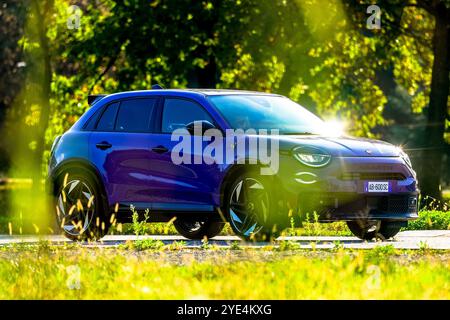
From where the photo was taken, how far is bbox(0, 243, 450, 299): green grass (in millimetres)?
7953

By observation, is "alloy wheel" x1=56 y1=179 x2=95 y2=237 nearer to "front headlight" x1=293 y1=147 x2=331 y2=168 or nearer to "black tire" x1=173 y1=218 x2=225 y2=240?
"black tire" x1=173 y1=218 x2=225 y2=240

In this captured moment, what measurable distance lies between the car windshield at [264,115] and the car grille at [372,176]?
99 centimetres

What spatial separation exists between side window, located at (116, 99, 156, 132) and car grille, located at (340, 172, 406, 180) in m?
2.53

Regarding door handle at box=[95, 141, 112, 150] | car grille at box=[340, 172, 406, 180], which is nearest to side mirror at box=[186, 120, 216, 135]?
door handle at box=[95, 141, 112, 150]

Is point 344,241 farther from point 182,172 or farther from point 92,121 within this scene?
point 92,121

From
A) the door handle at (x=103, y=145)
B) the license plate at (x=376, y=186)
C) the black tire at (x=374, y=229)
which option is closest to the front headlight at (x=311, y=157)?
the license plate at (x=376, y=186)

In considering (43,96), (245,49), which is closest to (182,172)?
(43,96)

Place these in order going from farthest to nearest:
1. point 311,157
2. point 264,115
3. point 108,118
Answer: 1. point 108,118
2. point 264,115
3. point 311,157

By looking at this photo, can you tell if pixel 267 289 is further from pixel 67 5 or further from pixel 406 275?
pixel 67 5

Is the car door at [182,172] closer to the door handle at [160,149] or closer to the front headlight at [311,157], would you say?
the door handle at [160,149]

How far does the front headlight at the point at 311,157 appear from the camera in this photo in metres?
12.2

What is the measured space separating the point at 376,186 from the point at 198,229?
3003mm

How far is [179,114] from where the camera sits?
13508 mm
